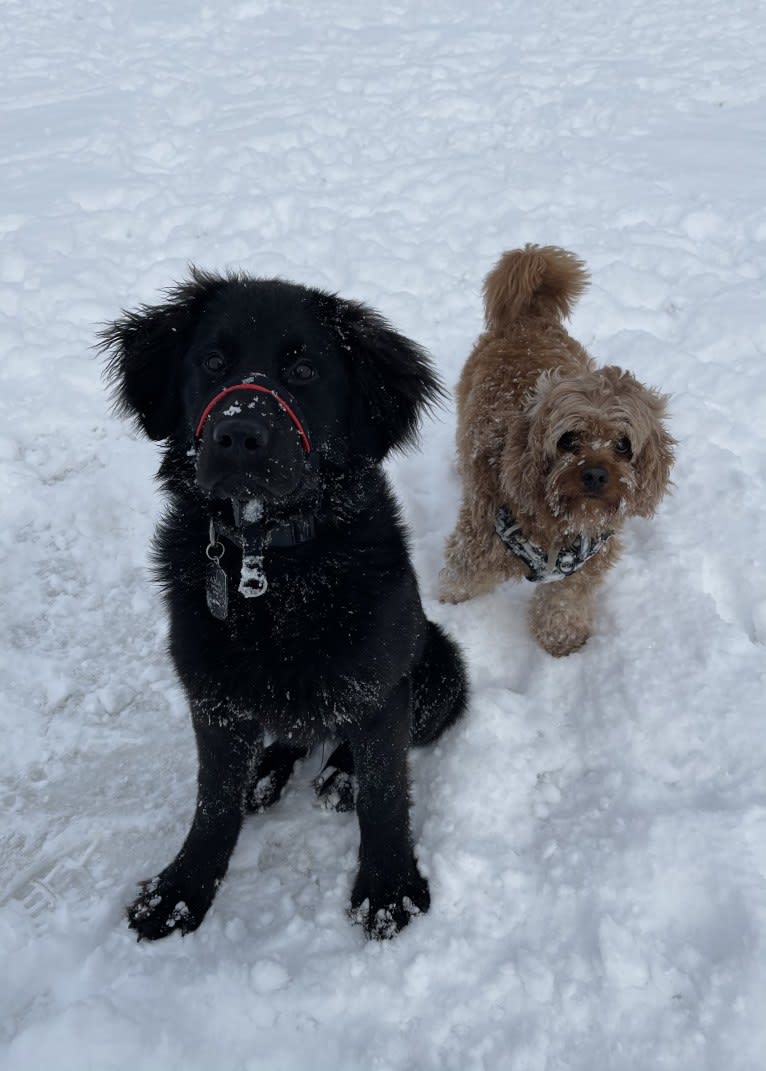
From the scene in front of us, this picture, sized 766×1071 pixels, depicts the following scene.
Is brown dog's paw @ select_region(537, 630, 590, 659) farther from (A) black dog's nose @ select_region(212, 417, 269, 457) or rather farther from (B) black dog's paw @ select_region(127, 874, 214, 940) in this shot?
(A) black dog's nose @ select_region(212, 417, 269, 457)

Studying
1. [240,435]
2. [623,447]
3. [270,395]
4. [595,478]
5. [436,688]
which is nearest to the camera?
[240,435]

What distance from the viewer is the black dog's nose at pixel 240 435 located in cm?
154

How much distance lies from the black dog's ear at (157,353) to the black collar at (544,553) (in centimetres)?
165

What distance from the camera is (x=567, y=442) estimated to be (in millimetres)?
2826

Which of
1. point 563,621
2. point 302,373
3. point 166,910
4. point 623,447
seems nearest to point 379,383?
point 302,373

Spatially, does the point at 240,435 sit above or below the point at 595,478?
above

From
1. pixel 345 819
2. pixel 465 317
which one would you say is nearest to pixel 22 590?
pixel 345 819

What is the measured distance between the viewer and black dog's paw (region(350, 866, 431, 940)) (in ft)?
7.02

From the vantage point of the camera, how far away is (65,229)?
534 centimetres

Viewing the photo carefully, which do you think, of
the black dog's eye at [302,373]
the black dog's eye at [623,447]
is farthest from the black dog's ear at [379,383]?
the black dog's eye at [623,447]

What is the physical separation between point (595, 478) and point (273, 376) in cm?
147

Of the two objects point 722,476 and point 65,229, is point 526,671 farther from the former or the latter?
point 65,229

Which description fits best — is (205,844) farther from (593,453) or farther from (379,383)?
(593,453)

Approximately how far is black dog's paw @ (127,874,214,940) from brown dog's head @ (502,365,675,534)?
1889 mm
